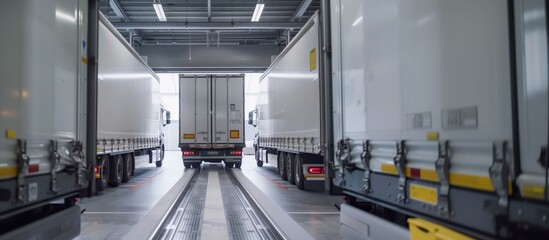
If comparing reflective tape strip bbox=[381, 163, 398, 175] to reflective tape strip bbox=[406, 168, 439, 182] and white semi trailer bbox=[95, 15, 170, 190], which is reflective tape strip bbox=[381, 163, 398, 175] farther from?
white semi trailer bbox=[95, 15, 170, 190]

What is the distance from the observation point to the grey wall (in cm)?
2153

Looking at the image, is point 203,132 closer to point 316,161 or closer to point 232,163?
point 232,163

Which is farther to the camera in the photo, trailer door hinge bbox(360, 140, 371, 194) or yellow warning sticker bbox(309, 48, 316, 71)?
yellow warning sticker bbox(309, 48, 316, 71)

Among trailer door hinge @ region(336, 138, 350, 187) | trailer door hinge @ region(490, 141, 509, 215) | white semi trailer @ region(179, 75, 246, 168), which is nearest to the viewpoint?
trailer door hinge @ region(490, 141, 509, 215)

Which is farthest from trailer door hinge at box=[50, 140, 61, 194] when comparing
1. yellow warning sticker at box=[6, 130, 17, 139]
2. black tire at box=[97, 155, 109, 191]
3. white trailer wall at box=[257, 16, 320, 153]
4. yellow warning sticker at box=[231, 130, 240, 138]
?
yellow warning sticker at box=[231, 130, 240, 138]

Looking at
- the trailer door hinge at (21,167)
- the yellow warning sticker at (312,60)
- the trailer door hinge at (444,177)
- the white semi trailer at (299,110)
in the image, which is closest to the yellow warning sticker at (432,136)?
the trailer door hinge at (444,177)

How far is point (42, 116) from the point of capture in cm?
384

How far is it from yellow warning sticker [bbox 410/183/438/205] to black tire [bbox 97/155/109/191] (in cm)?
905

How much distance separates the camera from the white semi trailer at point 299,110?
9.45 meters

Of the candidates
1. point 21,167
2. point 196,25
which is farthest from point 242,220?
point 196,25

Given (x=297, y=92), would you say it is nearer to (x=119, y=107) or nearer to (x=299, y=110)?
(x=299, y=110)

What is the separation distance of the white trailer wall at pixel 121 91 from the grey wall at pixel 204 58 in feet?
15.0

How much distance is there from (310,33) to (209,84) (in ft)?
33.9

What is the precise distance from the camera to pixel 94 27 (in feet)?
A: 16.7
